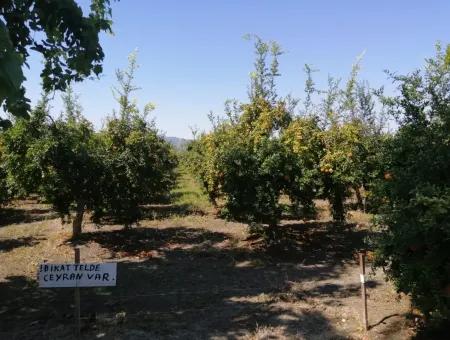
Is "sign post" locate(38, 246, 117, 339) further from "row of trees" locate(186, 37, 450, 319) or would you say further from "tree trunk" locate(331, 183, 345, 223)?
"tree trunk" locate(331, 183, 345, 223)

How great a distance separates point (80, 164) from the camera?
11.2 m

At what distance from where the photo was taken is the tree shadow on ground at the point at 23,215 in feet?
53.9

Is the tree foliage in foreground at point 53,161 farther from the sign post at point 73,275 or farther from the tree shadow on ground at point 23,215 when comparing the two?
the sign post at point 73,275

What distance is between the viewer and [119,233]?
1301 cm

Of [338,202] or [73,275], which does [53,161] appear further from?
[338,202]

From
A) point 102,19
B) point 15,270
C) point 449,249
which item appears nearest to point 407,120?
point 449,249

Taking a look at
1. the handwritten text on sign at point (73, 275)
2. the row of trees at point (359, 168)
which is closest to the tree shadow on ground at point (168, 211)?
the row of trees at point (359, 168)

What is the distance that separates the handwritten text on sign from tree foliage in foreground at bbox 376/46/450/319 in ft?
10.9

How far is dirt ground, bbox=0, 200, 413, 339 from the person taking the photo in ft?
20.0

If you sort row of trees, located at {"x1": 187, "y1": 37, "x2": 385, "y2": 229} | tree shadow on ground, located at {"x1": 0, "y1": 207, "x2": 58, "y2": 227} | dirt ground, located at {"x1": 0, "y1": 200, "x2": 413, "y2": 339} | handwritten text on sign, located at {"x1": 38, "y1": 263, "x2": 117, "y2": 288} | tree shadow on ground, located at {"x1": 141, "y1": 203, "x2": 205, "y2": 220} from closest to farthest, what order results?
1. handwritten text on sign, located at {"x1": 38, "y1": 263, "x2": 117, "y2": 288}
2. dirt ground, located at {"x1": 0, "y1": 200, "x2": 413, "y2": 339}
3. row of trees, located at {"x1": 187, "y1": 37, "x2": 385, "y2": 229}
4. tree shadow on ground, located at {"x1": 141, "y1": 203, "x2": 205, "y2": 220}
5. tree shadow on ground, located at {"x1": 0, "y1": 207, "x2": 58, "y2": 227}

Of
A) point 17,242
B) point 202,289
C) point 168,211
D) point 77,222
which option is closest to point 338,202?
point 202,289

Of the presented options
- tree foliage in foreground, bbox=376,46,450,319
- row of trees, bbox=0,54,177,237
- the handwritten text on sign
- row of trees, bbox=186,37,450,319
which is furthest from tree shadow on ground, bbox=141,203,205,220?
tree foliage in foreground, bbox=376,46,450,319

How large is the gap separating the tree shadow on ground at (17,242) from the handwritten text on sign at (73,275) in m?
6.89

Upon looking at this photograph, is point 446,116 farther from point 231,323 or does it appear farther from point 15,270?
point 15,270
